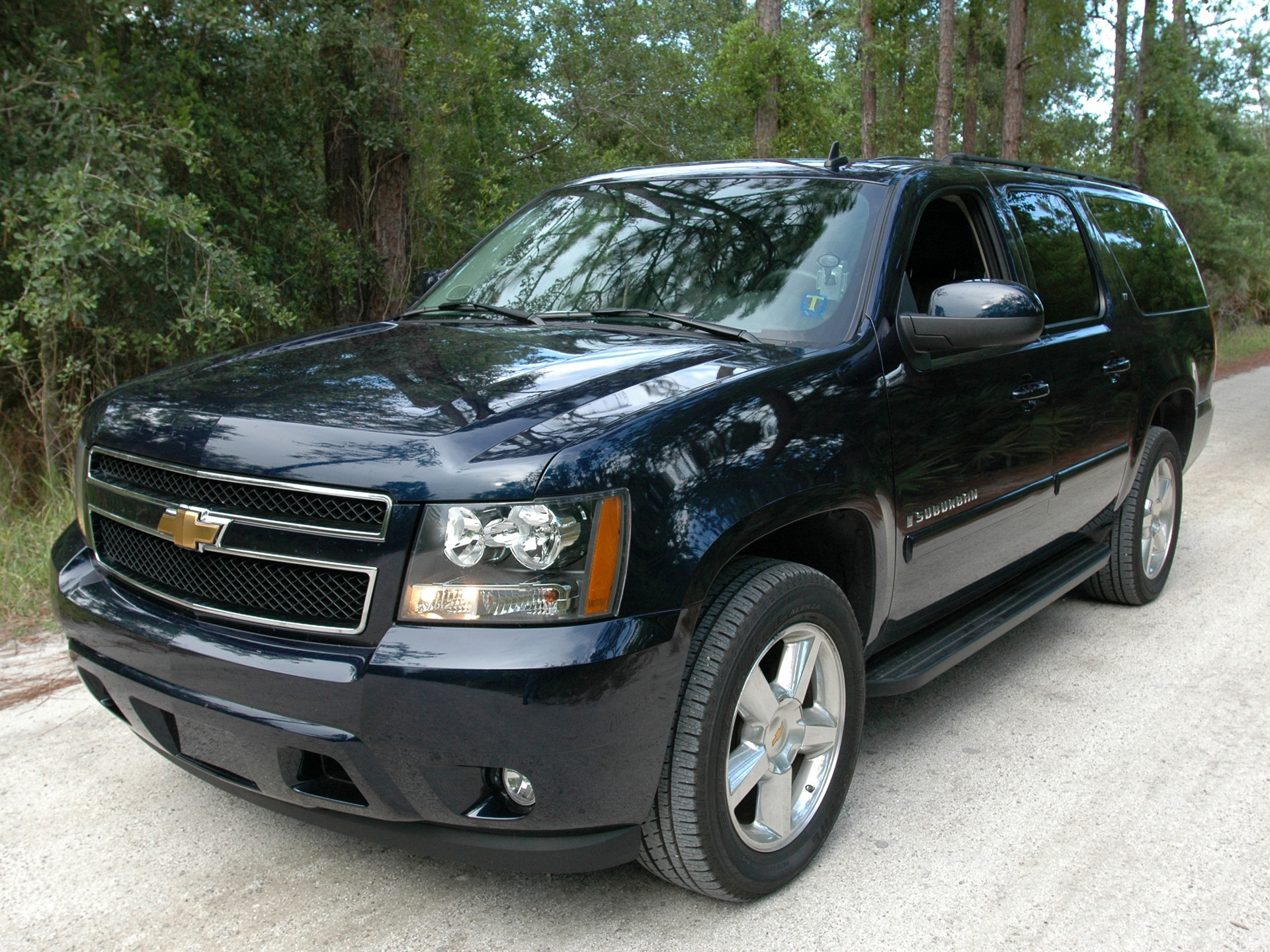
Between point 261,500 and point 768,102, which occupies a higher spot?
point 768,102

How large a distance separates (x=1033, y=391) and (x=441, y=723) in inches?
101

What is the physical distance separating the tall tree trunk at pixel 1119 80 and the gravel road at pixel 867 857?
23748mm

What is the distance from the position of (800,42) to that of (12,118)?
40.4ft

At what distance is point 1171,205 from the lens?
2445 centimetres

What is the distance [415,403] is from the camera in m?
2.52

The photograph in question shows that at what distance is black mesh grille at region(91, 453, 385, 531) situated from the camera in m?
2.27

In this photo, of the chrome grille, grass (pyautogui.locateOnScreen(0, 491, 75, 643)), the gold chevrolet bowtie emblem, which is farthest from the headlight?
grass (pyautogui.locateOnScreen(0, 491, 75, 643))

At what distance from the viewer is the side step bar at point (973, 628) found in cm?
325

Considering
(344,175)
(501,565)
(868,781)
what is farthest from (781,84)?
(501,565)

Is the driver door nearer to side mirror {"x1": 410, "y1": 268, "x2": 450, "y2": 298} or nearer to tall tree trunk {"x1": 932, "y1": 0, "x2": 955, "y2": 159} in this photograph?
side mirror {"x1": 410, "y1": 268, "x2": 450, "y2": 298}

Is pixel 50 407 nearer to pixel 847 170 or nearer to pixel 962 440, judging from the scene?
A: pixel 847 170

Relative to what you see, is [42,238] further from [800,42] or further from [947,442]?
[800,42]

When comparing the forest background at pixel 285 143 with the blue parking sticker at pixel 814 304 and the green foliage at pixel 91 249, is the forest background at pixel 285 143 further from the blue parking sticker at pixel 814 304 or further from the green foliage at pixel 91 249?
the blue parking sticker at pixel 814 304

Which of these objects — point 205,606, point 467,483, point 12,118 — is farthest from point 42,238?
point 467,483
